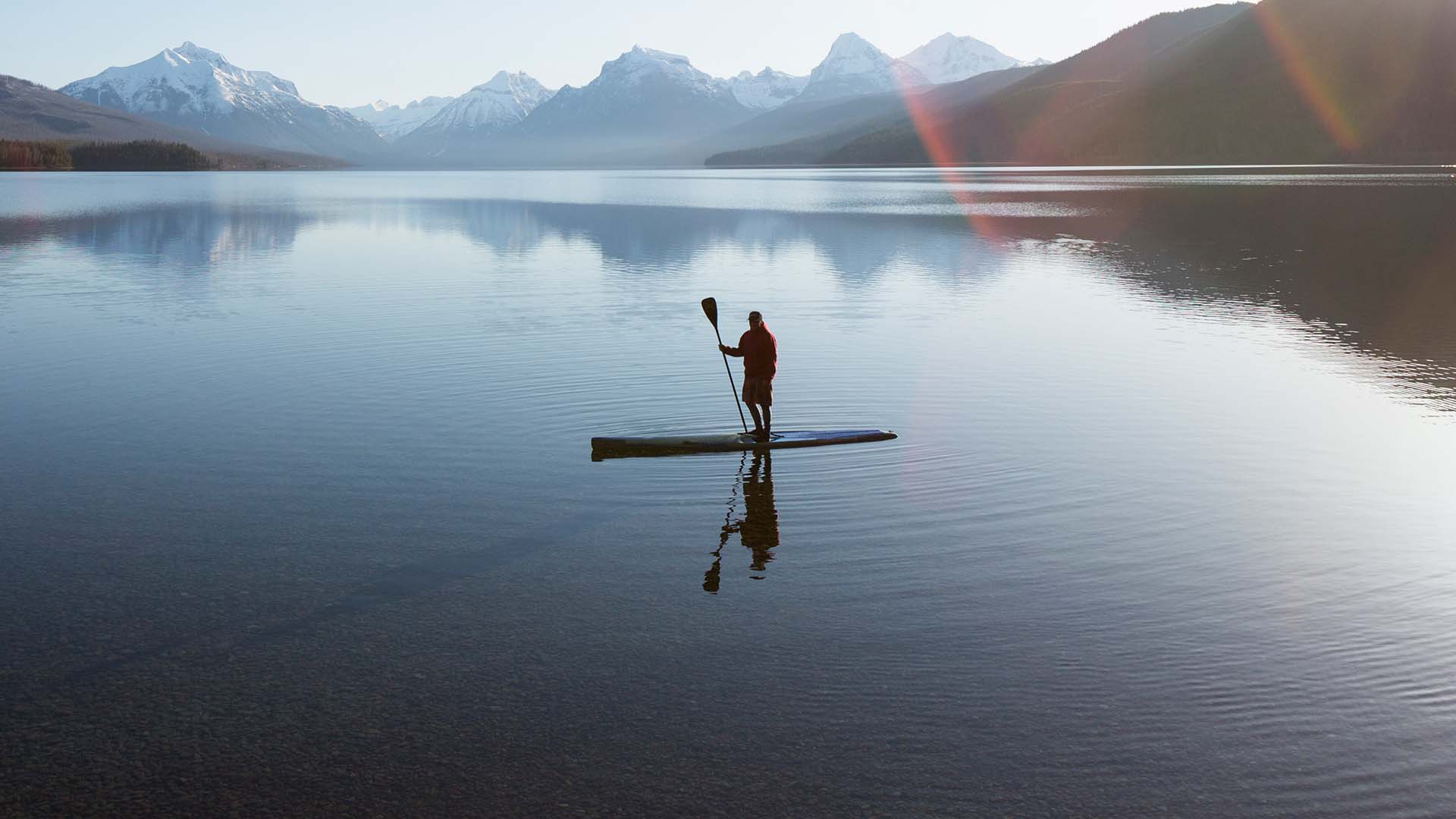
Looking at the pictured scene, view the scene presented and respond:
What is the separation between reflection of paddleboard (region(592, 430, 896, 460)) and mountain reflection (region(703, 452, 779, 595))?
1.05ft

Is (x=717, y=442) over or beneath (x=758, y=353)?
beneath

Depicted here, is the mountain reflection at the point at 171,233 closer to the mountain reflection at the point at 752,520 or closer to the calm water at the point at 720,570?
the calm water at the point at 720,570

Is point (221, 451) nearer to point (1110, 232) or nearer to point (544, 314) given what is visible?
point (544, 314)

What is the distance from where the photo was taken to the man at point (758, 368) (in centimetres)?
2091

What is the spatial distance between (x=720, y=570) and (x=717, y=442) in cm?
602

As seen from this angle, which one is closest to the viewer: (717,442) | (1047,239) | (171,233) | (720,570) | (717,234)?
(720,570)

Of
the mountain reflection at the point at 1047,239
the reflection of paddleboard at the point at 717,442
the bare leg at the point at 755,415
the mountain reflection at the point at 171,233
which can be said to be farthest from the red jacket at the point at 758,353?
the mountain reflection at the point at 171,233

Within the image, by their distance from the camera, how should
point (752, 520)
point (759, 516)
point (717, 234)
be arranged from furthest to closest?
point (717, 234), point (759, 516), point (752, 520)

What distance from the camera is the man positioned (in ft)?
68.6

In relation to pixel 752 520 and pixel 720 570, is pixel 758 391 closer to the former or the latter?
pixel 752 520


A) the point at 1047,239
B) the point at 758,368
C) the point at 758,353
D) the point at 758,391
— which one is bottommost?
the point at 758,391

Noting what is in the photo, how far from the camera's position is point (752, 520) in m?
16.7

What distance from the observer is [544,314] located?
38.3 metres

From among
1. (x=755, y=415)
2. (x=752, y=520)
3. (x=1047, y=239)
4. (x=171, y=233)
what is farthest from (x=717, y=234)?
A: (x=752, y=520)
